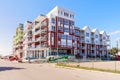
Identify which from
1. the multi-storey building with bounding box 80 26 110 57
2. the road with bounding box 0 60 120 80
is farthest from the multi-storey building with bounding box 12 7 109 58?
the road with bounding box 0 60 120 80

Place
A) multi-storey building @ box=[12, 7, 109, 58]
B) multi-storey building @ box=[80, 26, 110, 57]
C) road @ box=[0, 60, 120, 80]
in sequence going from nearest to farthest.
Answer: road @ box=[0, 60, 120, 80] < multi-storey building @ box=[12, 7, 109, 58] < multi-storey building @ box=[80, 26, 110, 57]

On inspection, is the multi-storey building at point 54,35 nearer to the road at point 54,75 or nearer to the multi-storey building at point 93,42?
the multi-storey building at point 93,42

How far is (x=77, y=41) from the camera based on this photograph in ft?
270

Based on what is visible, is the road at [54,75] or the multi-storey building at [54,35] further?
the multi-storey building at [54,35]

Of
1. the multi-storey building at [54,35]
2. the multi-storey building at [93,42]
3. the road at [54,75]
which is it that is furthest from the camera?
the multi-storey building at [93,42]

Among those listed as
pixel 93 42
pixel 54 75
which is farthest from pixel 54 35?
pixel 54 75

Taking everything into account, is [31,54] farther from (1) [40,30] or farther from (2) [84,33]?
(2) [84,33]

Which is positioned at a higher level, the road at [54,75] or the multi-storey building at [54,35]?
the multi-storey building at [54,35]

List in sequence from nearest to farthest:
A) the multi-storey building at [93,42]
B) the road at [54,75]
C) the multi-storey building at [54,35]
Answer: the road at [54,75] < the multi-storey building at [54,35] < the multi-storey building at [93,42]

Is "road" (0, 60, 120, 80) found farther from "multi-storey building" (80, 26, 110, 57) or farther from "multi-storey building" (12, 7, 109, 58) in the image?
"multi-storey building" (80, 26, 110, 57)

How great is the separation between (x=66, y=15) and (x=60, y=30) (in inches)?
276

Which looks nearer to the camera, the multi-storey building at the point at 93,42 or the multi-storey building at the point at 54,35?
the multi-storey building at the point at 54,35

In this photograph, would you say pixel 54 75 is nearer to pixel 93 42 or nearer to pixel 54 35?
pixel 54 35

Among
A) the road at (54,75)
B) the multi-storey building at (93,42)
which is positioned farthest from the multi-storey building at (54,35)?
the road at (54,75)
